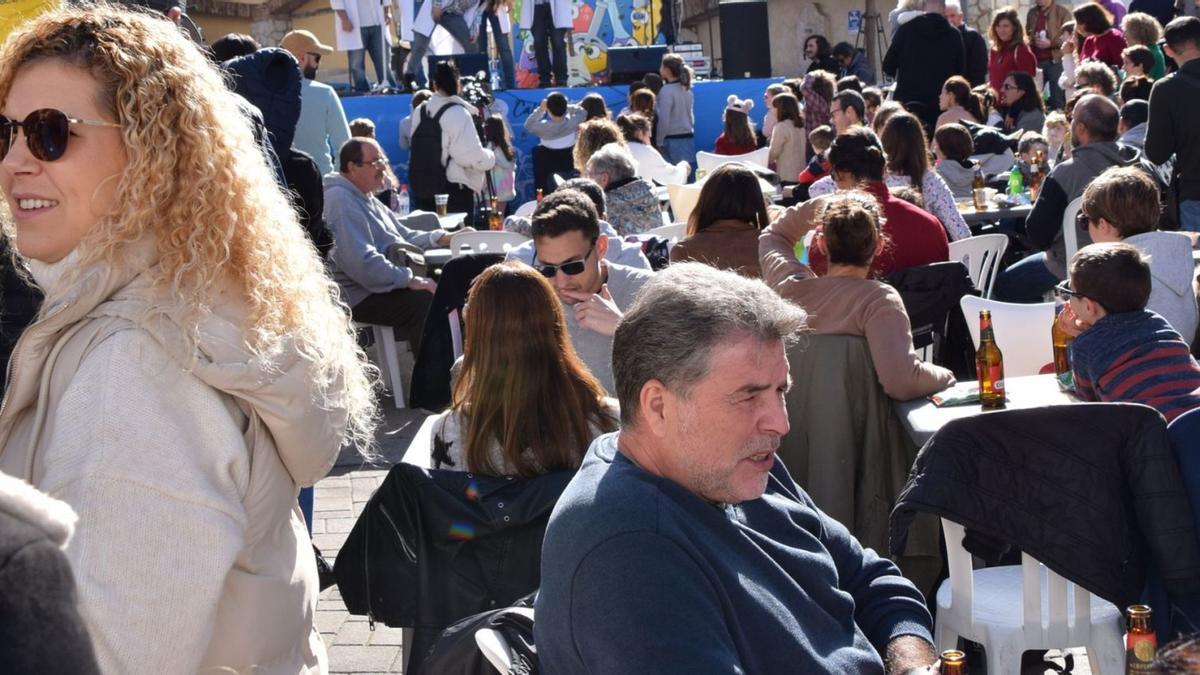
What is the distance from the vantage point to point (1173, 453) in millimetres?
3213

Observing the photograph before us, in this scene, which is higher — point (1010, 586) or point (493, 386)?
point (493, 386)

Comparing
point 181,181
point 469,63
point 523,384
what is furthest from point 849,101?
point 181,181

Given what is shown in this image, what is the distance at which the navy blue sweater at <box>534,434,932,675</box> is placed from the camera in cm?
193

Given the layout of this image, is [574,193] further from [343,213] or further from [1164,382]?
[343,213]

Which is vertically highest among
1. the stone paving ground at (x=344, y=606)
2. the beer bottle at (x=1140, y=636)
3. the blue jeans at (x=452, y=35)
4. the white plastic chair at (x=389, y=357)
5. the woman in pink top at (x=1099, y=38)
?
the blue jeans at (x=452, y=35)

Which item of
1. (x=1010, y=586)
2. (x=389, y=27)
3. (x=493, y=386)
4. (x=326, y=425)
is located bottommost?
(x=1010, y=586)

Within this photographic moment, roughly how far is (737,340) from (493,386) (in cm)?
126

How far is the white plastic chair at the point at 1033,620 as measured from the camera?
137 inches

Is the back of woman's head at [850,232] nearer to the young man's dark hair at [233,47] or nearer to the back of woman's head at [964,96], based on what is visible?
the young man's dark hair at [233,47]

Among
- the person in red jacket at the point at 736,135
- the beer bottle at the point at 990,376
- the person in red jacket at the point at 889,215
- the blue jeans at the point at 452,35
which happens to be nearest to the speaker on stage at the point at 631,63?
the blue jeans at the point at 452,35

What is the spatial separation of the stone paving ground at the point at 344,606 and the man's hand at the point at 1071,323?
98 centimetres

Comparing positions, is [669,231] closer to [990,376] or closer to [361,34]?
[990,376]

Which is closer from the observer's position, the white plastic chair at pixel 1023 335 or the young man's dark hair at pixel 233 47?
the white plastic chair at pixel 1023 335

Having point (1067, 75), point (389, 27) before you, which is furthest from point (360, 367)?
point (389, 27)
